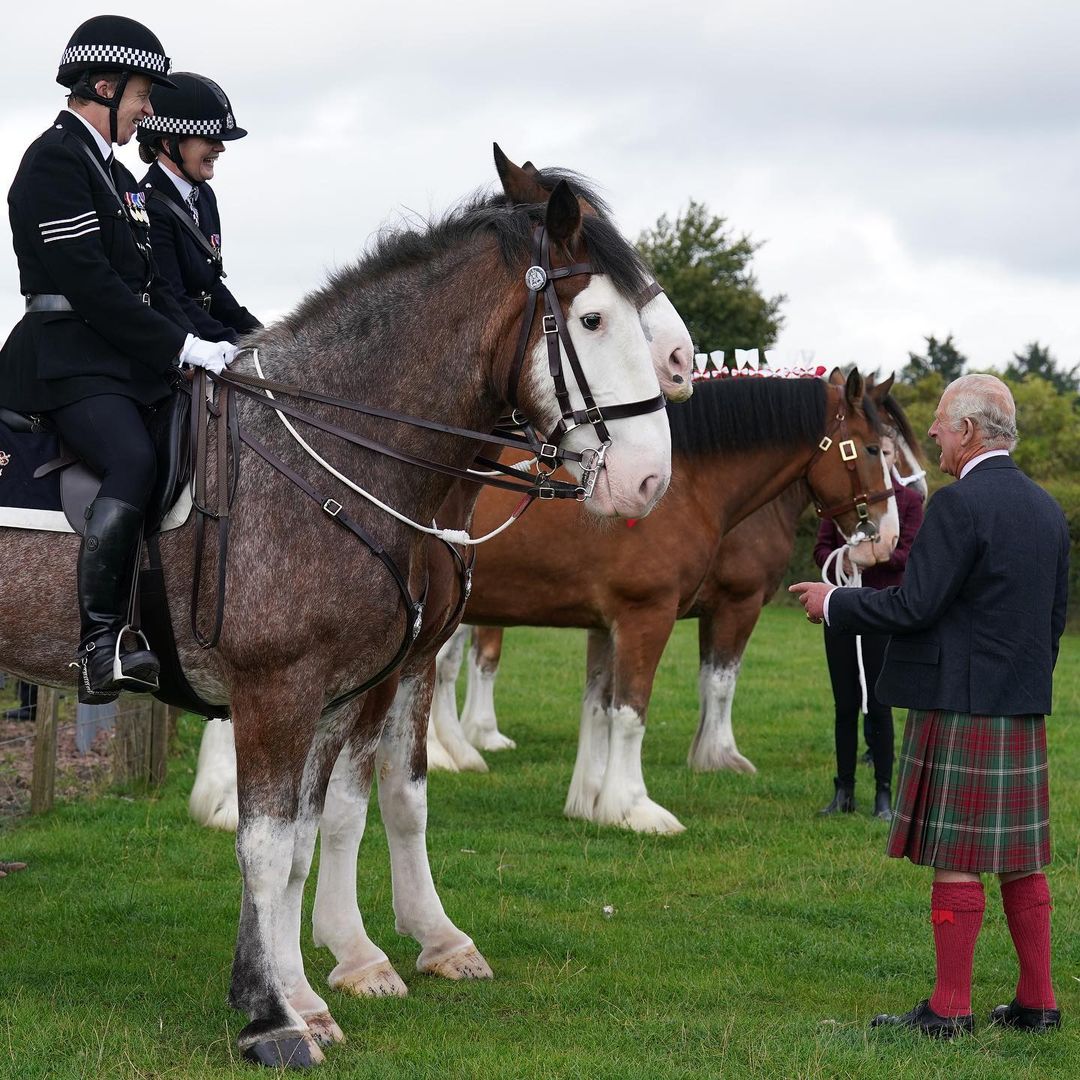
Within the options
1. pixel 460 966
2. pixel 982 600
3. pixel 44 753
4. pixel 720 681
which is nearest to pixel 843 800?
pixel 720 681

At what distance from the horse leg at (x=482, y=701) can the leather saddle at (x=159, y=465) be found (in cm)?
722

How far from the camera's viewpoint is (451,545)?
5.11m

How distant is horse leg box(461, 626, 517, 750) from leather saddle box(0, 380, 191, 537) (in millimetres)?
7225

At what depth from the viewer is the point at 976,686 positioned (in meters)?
4.77

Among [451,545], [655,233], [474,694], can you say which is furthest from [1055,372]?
[451,545]

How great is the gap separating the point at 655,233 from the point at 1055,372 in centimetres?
4227

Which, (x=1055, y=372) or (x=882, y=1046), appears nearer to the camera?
(x=882, y=1046)

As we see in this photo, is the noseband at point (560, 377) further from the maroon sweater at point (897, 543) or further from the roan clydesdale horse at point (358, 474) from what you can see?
the maroon sweater at point (897, 543)

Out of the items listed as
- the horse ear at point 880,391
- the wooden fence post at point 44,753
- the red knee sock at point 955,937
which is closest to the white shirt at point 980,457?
the red knee sock at point 955,937

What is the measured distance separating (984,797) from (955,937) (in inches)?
19.6

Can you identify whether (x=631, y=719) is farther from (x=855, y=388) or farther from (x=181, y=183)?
(x=181, y=183)

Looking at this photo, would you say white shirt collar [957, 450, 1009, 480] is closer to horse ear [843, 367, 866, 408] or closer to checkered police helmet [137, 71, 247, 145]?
checkered police helmet [137, 71, 247, 145]

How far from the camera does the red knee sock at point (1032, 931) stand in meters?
4.92

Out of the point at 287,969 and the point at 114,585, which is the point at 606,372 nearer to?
the point at 114,585
